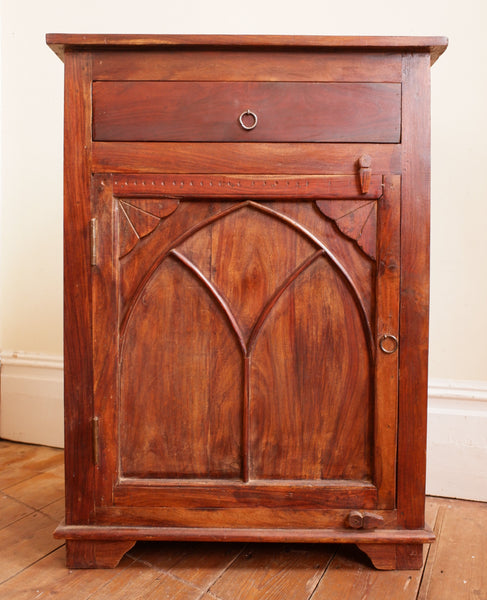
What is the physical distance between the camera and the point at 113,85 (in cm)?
103

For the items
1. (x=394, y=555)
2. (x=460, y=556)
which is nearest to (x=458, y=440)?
(x=460, y=556)

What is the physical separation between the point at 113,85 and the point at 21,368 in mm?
1234

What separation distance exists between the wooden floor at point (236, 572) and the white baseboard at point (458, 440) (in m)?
0.18

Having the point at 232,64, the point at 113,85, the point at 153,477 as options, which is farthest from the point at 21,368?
the point at 232,64

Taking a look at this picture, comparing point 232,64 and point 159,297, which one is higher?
point 232,64

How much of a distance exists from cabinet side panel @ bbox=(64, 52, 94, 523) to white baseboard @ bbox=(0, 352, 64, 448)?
2.61 feet

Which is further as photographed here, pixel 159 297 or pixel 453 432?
pixel 453 432

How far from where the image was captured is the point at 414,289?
1.04 meters

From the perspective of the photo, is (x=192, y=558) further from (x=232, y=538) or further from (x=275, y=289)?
(x=275, y=289)

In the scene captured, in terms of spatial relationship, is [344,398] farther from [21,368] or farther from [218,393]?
[21,368]

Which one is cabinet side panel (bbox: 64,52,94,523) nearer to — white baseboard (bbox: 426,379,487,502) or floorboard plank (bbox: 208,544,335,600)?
floorboard plank (bbox: 208,544,335,600)

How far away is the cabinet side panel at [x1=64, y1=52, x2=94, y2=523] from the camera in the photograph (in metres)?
1.03

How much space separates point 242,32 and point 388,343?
1166 mm

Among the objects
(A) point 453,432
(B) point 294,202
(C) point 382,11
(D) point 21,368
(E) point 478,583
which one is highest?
(C) point 382,11
